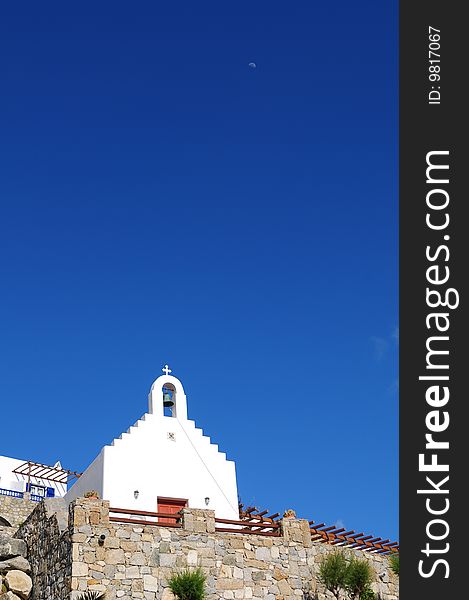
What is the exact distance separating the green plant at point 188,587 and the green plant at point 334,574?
438 cm

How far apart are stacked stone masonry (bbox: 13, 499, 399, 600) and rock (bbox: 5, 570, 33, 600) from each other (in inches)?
11.7

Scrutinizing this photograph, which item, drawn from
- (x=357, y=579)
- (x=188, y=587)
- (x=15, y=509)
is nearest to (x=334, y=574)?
(x=357, y=579)

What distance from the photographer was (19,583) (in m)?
28.0

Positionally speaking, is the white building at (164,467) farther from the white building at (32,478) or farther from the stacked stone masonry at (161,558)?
the white building at (32,478)

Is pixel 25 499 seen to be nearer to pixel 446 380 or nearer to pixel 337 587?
pixel 337 587

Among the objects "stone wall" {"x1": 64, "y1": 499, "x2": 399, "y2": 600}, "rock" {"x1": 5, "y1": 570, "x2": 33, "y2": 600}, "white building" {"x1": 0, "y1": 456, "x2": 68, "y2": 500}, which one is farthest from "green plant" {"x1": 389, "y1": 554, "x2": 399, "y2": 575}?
"white building" {"x1": 0, "y1": 456, "x2": 68, "y2": 500}

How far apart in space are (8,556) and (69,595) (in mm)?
5007

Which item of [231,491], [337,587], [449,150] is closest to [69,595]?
[337,587]

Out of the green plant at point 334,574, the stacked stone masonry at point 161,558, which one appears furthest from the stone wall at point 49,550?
the green plant at point 334,574

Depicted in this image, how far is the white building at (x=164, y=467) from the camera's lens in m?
32.1

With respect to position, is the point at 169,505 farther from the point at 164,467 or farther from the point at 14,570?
the point at 14,570

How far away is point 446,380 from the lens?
19.6 meters

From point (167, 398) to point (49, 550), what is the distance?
9.32m

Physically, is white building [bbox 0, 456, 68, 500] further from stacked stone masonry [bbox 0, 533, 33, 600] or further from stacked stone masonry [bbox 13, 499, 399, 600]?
stacked stone masonry [bbox 13, 499, 399, 600]
